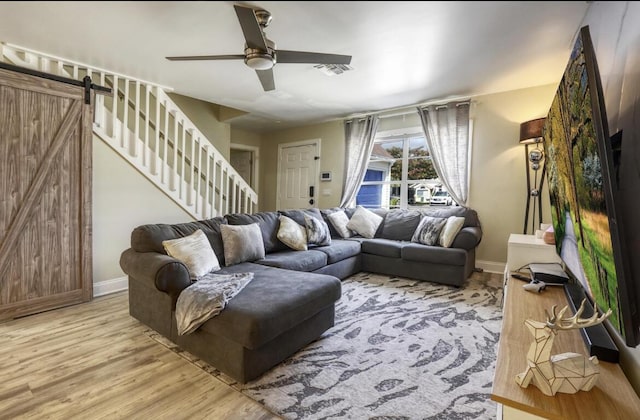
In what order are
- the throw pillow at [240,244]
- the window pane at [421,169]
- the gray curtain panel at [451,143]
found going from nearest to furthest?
the throw pillow at [240,244], the gray curtain panel at [451,143], the window pane at [421,169]

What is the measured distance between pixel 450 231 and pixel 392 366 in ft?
6.91

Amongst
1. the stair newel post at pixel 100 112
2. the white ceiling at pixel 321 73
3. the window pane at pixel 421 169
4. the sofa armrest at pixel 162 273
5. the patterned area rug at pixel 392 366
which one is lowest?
the patterned area rug at pixel 392 366

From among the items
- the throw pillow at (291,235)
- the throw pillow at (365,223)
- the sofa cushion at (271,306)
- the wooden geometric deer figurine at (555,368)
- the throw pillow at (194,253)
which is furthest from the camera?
the throw pillow at (365,223)

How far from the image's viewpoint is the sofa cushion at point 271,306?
5.11ft

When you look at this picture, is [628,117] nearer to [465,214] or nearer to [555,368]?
[555,368]

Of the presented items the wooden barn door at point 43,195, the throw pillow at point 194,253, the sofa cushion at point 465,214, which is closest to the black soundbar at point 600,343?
the throw pillow at point 194,253

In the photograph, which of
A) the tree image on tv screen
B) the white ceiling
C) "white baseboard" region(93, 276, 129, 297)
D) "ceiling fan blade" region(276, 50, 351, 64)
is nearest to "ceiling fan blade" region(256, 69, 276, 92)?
the white ceiling

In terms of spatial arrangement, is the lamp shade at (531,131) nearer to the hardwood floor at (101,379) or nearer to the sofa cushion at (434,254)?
the sofa cushion at (434,254)

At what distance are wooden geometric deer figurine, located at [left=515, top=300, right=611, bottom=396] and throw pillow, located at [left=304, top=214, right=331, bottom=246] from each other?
2.68 meters

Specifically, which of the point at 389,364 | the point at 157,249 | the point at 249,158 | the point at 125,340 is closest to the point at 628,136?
the point at 389,364

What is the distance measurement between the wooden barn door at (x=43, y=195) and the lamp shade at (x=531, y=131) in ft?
14.7

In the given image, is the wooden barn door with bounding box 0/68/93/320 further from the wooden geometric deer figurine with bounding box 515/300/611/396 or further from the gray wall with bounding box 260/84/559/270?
the gray wall with bounding box 260/84/559/270

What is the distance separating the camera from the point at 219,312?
5.48ft

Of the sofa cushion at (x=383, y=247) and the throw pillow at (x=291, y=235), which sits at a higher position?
the throw pillow at (x=291, y=235)
